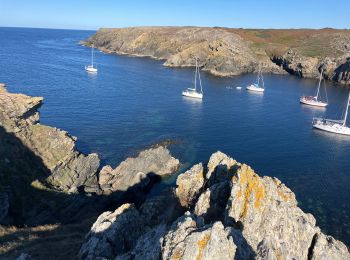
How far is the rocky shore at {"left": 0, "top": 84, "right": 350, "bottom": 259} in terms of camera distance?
21047 mm

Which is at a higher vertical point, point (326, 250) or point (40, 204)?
point (326, 250)

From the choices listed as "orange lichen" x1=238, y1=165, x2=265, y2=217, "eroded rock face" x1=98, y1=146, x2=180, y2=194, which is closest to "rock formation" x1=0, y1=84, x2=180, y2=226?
"eroded rock face" x1=98, y1=146, x2=180, y2=194

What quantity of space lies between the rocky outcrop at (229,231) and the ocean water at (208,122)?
24548mm

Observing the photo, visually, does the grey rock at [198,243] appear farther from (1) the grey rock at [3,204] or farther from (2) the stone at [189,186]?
(1) the grey rock at [3,204]

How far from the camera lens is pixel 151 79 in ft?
532

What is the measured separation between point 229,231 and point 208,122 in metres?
78.6

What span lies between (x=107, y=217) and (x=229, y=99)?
109 m

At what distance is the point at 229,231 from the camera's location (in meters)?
21.0

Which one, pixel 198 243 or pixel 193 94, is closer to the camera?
pixel 198 243

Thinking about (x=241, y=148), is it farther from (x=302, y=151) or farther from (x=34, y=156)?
(x=34, y=156)

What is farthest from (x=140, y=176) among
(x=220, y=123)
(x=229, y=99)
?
(x=229, y=99)

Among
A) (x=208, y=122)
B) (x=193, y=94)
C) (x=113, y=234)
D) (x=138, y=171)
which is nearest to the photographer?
(x=113, y=234)

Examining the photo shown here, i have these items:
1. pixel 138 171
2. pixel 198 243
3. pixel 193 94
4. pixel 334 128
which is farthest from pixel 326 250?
pixel 193 94

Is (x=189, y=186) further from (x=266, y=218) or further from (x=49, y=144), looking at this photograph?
(x=49, y=144)
